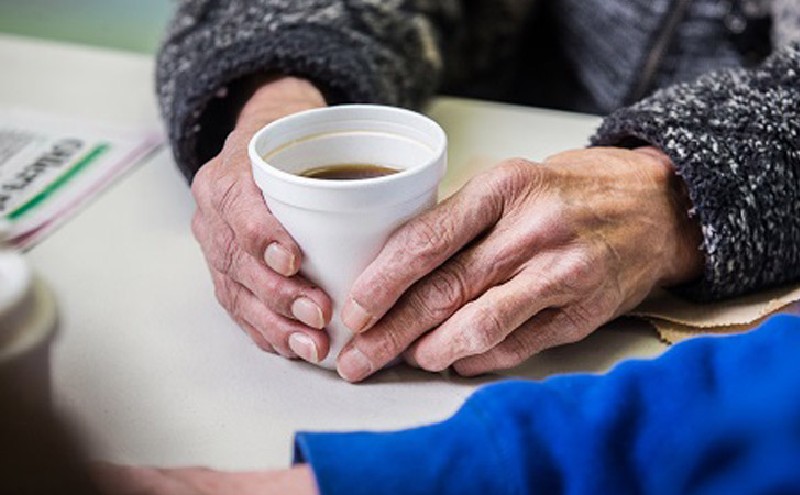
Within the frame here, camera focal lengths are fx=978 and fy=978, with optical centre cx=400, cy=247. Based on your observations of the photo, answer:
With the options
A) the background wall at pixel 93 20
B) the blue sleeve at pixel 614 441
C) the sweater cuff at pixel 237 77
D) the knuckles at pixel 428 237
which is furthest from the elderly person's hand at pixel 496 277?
the background wall at pixel 93 20

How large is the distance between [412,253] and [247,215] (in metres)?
0.12

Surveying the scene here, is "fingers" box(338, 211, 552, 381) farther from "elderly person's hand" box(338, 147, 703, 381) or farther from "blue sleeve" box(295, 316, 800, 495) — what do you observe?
"blue sleeve" box(295, 316, 800, 495)

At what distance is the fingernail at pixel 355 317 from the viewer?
646 mm

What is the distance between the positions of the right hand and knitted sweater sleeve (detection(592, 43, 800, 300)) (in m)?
0.29

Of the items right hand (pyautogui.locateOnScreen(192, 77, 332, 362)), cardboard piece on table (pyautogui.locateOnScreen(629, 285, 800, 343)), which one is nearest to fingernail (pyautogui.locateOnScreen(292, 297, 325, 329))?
right hand (pyautogui.locateOnScreen(192, 77, 332, 362))

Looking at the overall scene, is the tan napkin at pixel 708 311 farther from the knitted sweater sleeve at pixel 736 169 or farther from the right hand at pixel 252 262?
the right hand at pixel 252 262

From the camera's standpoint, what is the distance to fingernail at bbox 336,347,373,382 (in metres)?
0.66

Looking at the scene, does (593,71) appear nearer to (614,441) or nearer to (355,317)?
(355,317)

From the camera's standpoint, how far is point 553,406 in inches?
20.6

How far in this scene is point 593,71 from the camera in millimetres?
1204

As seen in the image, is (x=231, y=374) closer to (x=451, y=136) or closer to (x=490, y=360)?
(x=490, y=360)

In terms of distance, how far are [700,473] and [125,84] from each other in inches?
36.2

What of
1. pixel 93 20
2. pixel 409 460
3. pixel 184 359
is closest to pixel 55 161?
pixel 184 359

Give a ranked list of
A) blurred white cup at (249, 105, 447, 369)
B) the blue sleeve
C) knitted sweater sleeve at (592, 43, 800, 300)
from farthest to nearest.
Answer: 1. knitted sweater sleeve at (592, 43, 800, 300)
2. blurred white cup at (249, 105, 447, 369)
3. the blue sleeve
